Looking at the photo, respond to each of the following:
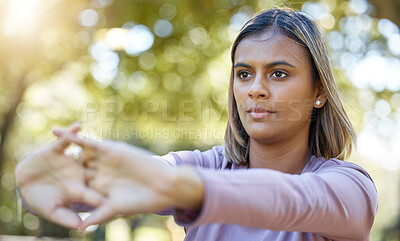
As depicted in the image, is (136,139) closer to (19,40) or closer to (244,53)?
(19,40)

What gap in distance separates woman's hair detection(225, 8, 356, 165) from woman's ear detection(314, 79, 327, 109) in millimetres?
14

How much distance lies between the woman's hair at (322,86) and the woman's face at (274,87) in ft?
0.17

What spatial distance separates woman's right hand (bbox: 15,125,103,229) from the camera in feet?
3.70

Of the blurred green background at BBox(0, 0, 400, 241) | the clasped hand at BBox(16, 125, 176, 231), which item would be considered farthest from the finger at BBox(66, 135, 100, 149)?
the blurred green background at BBox(0, 0, 400, 241)

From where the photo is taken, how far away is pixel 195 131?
11.1 metres

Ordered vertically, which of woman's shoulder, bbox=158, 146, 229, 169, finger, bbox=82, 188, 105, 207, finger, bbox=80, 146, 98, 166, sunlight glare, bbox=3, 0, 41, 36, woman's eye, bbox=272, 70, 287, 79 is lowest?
woman's shoulder, bbox=158, 146, 229, 169

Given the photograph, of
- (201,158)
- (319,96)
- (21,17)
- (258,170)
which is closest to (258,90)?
(319,96)

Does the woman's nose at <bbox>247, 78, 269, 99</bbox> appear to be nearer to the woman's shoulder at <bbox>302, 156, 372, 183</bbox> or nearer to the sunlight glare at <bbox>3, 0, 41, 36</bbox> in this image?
the woman's shoulder at <bbox>302, 156, 372, 183</bbox>

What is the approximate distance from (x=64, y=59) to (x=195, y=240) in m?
7.76

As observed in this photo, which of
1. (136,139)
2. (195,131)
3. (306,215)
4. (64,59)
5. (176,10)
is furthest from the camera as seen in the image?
(136,139)

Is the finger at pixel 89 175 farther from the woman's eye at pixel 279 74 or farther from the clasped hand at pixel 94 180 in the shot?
the woman's eye at pixel 279 74

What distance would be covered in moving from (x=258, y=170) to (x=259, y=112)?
74 cm

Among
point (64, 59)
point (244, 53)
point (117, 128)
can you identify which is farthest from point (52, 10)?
point (244, 53)

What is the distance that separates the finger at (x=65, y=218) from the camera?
3.70 feet
